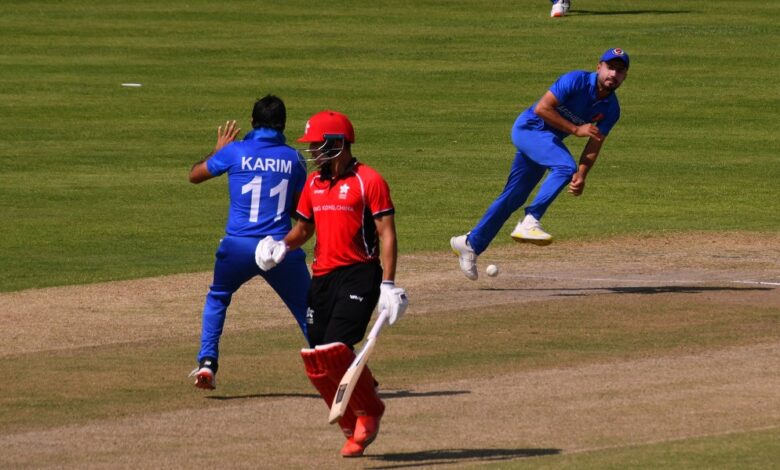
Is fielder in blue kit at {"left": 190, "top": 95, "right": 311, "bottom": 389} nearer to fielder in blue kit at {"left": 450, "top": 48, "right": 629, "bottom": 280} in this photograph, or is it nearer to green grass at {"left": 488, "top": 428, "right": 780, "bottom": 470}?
green grass at {"left": 488, "top": 428, "right": 780, "bottom": 470}

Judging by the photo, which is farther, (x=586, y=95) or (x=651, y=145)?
(x=651, y=145)

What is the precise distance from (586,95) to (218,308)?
5457 millimetres

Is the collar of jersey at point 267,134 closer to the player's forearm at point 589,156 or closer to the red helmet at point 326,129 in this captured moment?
the red helmet at point 326,129

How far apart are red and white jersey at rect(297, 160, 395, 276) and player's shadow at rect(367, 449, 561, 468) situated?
112cm

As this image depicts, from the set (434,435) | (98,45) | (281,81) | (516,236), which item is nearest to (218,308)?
(434,435)

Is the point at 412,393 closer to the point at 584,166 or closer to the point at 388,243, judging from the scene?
the point at 388,243

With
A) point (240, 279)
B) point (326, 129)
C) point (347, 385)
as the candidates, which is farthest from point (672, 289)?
point (347, 385)

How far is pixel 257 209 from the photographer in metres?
11.6

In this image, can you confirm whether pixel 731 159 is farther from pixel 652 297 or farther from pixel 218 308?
pixel 218 308

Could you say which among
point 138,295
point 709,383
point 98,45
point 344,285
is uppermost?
point 344,285

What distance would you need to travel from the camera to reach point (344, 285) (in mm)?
9703

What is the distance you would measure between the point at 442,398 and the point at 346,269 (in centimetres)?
187

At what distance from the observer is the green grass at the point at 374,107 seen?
20844 mm

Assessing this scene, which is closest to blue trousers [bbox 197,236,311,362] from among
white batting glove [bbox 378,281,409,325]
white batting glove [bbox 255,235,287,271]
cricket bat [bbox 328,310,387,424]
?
white batting glove [bbox 255,235,287,271]
